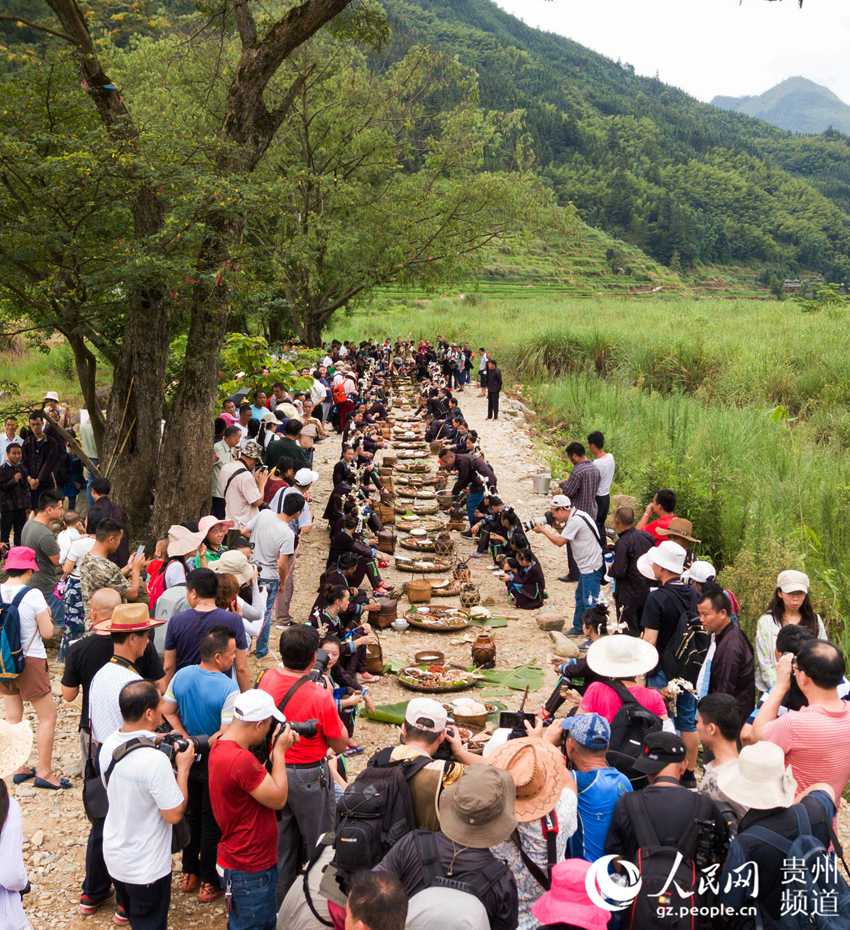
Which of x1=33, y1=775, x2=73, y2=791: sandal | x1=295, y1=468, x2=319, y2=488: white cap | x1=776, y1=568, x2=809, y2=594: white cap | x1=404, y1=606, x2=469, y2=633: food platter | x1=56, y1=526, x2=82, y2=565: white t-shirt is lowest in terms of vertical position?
x1=404, y1=606, x2=469, y2=633: food platter

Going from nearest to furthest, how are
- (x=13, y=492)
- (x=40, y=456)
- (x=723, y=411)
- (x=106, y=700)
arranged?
(x=106, y=700) → (x=13, y=492) → (x=40, y=456) → (x=723, y=411)

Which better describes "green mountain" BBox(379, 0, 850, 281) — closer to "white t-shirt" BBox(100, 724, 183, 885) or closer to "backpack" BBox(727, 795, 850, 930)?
"white t-shirt" BBox(100, 724, 183, 885)

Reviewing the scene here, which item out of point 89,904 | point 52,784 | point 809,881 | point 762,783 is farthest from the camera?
point 52,784

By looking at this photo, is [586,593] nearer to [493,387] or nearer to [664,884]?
[664,884]

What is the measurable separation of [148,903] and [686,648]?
3612mm

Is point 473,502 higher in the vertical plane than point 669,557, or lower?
lower

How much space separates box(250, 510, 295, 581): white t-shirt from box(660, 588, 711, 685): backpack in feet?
11.8

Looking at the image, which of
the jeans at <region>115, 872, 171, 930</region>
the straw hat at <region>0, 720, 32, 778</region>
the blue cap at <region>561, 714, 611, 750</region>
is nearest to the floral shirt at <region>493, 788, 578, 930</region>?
the blue cap at <region>561, 714, 611, 750</region>

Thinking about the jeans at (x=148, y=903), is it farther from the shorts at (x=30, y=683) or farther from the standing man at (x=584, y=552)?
the standing man at (x=584, y=552)

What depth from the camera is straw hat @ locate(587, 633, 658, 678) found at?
4453 mm

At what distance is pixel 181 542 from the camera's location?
19.5ft

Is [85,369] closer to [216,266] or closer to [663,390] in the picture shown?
[216,266]

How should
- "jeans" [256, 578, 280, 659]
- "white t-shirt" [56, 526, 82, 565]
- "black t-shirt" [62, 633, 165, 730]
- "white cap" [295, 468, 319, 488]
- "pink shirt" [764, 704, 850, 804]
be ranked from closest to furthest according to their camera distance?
1. "pink shirt" [764, 704, 850, 804]
2. "black t-shirt" [62, 633, 165, 730]
3. "white t-shirt" [56, 526, 82, 565]
4. "jeans" [256, 578, 280, 659]
5. "white cap" [295, 468, 319, 488]

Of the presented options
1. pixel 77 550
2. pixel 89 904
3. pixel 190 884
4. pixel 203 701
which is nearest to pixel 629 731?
pixel 203 701
